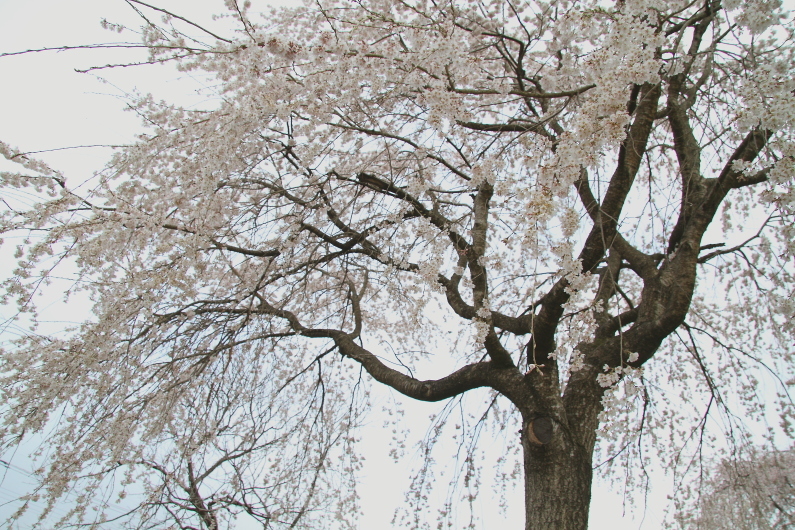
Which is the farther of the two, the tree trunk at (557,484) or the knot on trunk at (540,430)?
the knot on trunk at (540,430)

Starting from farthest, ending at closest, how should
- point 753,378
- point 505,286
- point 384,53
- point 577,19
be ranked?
point 505,286
point 753,378
point 384,53
point 577,19

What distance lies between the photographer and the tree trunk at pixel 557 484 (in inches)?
85.4

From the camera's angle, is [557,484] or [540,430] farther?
[540,430]

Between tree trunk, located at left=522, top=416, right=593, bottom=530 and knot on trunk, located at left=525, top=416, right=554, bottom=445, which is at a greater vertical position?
knot on trunk, located at left=525, top=416, right=554, bottom=445

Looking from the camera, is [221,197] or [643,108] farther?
[643,108]

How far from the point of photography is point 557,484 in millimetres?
2238

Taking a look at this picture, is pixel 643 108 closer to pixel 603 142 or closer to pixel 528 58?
pixel 528 58

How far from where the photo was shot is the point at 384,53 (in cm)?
231

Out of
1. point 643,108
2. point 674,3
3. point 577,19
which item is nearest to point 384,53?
point 577,19

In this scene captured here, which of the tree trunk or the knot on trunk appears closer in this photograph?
the tree trunk

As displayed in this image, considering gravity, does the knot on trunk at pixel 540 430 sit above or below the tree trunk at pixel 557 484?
above

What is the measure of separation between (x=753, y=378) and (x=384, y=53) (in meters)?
3.76

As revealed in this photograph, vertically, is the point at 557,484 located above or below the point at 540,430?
below

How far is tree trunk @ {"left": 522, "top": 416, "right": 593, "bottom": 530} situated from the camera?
2.17 m
